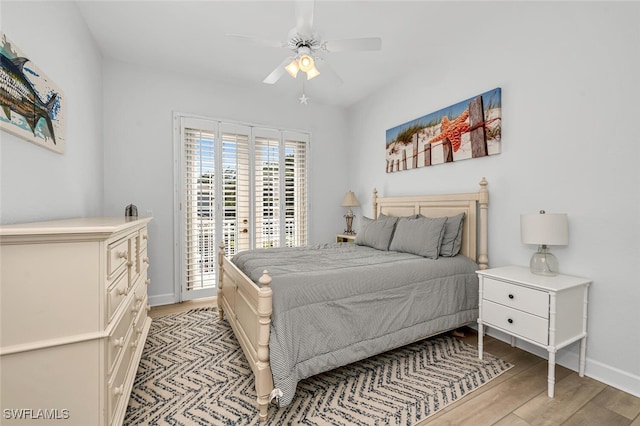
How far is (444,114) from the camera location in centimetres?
318

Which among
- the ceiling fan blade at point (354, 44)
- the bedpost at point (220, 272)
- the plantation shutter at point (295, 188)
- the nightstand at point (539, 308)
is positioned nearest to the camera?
the nightstand at point (539, 308)

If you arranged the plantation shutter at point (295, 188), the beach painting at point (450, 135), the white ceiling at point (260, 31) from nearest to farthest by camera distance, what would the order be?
the white ceiling at point (260, 31) → the beach painting at point (450, 135) → the plantation shutter at point (295, 188)

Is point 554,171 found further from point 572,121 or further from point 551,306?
point 551,306

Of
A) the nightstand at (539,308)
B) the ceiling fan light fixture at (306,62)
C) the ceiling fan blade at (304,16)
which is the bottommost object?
the nightstand at (539,308)

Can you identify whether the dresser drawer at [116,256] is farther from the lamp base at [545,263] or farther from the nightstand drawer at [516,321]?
the lamp base at [545,263]

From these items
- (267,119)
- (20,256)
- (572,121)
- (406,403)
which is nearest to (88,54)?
(267,119)

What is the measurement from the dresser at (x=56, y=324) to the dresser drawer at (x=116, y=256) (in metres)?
0.02

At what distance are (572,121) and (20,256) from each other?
3.36 metres

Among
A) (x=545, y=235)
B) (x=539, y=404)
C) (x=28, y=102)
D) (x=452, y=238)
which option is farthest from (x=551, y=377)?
(x=28, y=102)

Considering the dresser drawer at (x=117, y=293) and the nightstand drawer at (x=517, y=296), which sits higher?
the dresser drawer at (x=117, y=293)

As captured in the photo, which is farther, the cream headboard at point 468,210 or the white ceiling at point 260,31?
the cream headboard at point 468,210

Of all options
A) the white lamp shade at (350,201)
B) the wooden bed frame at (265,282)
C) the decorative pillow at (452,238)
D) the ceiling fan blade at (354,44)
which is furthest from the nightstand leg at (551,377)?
the white lamp shade at (350,201)

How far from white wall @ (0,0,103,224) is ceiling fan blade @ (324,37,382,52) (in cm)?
189

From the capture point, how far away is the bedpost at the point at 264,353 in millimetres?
1667
